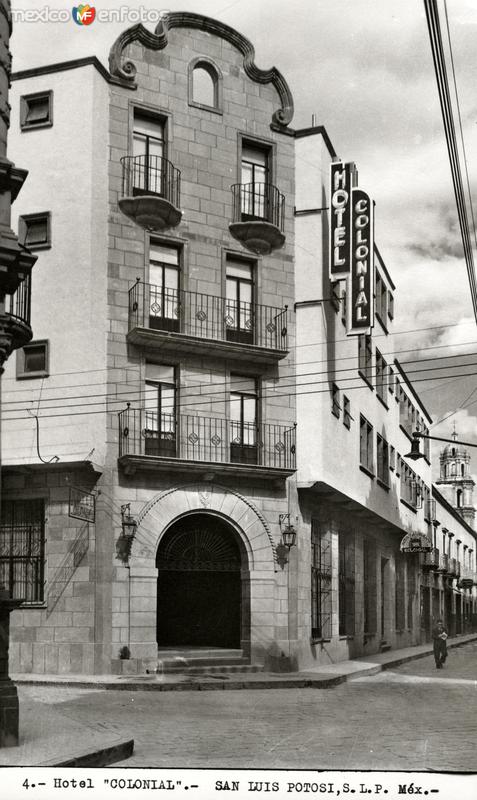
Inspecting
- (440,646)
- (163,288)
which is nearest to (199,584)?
(440,646)

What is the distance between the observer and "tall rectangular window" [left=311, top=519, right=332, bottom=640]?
87.1ft

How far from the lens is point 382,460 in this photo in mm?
30453

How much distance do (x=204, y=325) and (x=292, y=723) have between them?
10392 mm

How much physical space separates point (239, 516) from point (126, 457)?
3.44 m

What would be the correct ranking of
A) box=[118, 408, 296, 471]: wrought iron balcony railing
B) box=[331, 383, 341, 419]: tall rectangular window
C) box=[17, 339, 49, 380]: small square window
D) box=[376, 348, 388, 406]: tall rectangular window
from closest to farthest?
box=[17, 339, 49, 380]: small square window < box=[376, 348, 388, 406]: tall rectangular window < box=[118, 408, 296, 471]: wrought iron balcony railing < box=[331, 383, 341, 419]: tall rectangular window

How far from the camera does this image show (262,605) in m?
24.8

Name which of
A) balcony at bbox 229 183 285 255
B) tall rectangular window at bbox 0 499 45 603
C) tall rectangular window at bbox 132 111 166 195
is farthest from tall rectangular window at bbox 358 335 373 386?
tall rectangular window at bbox 0 499 45 603

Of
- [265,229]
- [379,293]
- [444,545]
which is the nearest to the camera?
[379,293]

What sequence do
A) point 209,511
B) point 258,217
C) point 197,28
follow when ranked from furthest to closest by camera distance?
point 209,511 < point 258,217 < point 197,28

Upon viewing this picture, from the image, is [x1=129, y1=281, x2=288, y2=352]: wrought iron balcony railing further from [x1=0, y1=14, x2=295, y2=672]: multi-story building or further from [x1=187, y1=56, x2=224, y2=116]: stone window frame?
[x1=187, y1=56, x2=224, y2=116]: stone window frame

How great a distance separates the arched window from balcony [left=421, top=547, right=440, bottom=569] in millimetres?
15818

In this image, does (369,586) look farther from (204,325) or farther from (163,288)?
(163,288)

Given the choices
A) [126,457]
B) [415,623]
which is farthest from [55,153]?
[415,623]

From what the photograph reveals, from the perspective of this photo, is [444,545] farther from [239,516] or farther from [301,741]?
[301,741]
